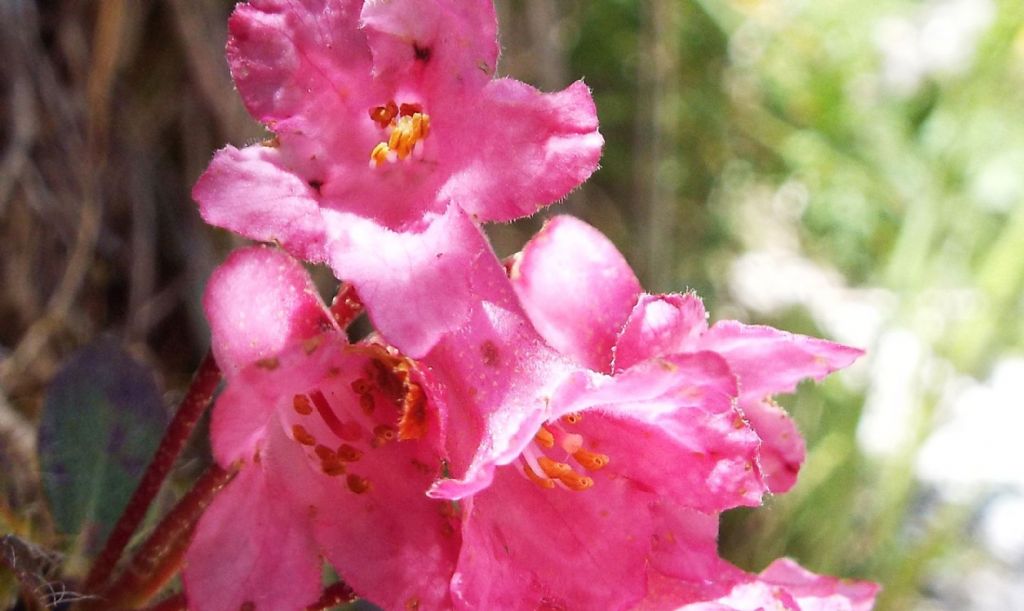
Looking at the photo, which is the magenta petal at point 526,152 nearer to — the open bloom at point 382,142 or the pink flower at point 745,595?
the open bloom at point 382,142

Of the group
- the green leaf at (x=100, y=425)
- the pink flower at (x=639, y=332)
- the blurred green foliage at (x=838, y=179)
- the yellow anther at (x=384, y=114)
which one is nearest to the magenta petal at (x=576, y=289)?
the pink flower at (x=639, y=332)

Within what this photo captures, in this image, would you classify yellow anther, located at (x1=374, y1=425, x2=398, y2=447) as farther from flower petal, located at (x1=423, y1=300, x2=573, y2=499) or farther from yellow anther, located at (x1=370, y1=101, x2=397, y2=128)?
yellow anther, located at (x1=370, y1=101, x2=397, y2=128)

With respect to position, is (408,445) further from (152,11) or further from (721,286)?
(721,286)

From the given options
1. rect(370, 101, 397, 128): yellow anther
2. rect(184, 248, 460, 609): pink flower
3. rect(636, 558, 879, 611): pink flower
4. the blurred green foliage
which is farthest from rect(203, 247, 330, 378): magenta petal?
the blurred green foliage

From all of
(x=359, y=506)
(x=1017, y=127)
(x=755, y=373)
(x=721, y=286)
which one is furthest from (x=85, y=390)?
(x=1017, y=127)

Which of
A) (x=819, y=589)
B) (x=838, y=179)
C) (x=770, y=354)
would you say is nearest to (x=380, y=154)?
(x=770, y=354)

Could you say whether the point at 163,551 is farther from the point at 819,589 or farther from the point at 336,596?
the point at 819,589
